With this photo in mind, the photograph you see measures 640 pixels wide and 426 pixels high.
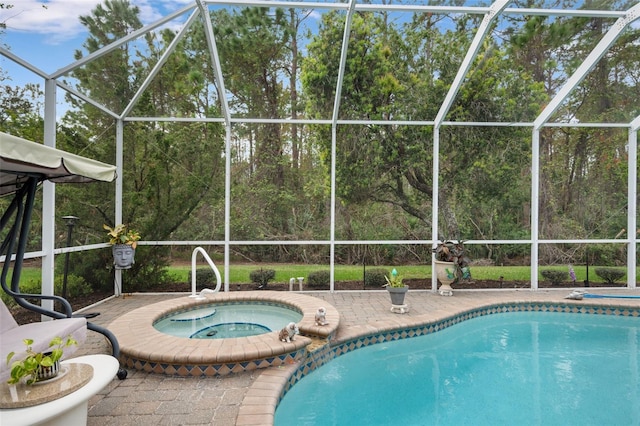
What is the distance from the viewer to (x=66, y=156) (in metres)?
2.89

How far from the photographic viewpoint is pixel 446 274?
6.62m

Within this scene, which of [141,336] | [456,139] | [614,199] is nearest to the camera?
[141,336]

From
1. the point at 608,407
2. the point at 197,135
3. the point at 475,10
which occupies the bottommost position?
the point at 608,407

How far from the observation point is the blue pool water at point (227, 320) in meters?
4.70

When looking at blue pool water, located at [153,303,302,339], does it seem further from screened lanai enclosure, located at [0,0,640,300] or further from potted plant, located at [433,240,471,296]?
potted plant, located at [433,240,471,296]

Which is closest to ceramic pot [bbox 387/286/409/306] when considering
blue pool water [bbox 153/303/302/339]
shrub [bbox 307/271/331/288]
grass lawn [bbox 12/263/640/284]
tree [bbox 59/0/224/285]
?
blue pool water [bbox 153/303/302/339]

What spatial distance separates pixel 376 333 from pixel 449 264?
2628 mm

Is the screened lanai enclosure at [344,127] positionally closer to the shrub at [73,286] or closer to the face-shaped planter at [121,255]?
the shrub at [73,286]

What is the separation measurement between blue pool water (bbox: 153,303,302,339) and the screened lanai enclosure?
1538 millimetres

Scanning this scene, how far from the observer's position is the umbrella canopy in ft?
7.84

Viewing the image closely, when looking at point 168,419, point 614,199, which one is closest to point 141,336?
point 168,419

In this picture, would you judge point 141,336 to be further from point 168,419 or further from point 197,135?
point 197,135

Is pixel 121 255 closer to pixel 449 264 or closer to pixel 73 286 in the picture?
pixel 73 286

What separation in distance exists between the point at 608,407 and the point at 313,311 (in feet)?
10.3
